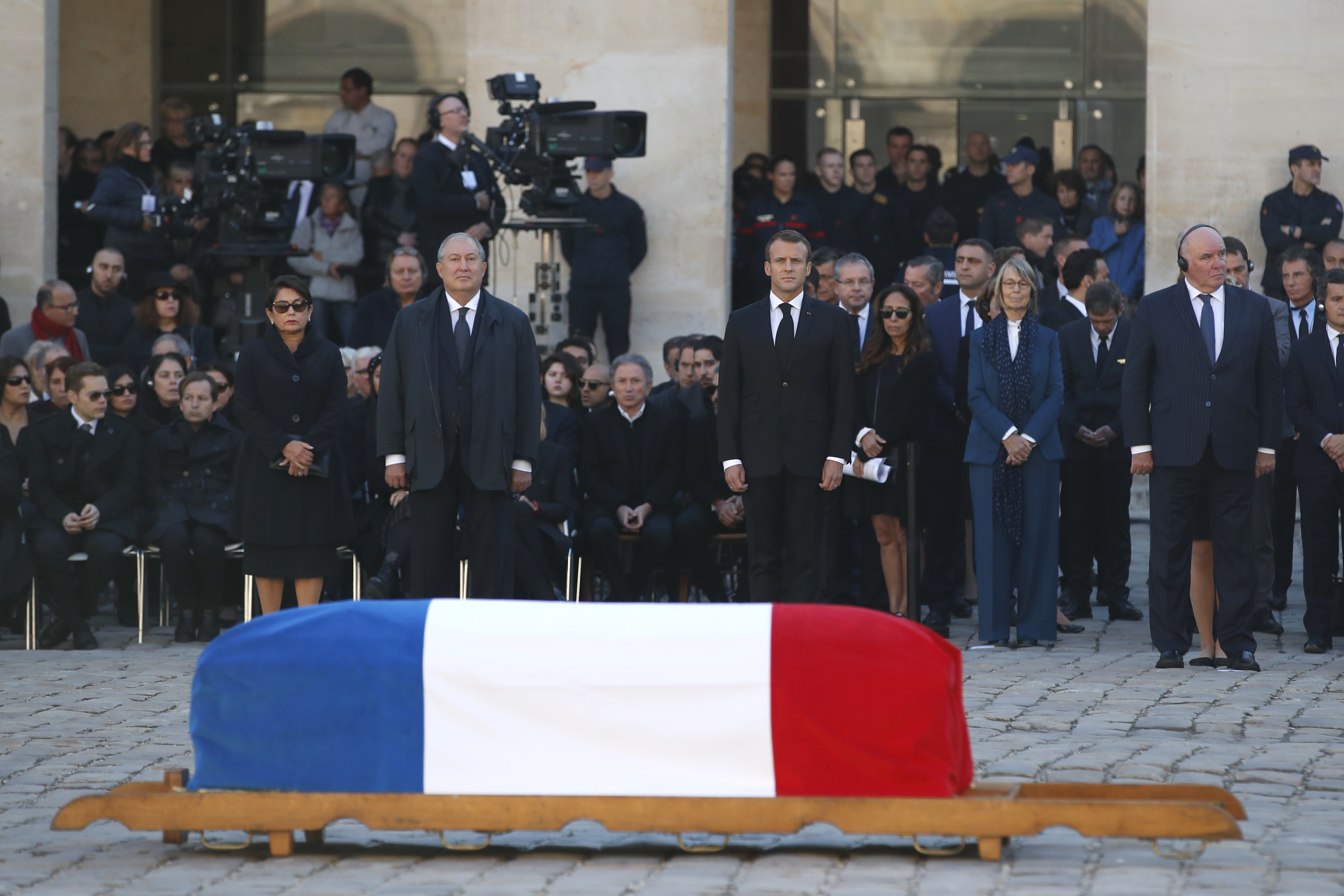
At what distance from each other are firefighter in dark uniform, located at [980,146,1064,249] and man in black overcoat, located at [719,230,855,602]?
18.3ft

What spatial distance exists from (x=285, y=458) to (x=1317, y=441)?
5.23 metres

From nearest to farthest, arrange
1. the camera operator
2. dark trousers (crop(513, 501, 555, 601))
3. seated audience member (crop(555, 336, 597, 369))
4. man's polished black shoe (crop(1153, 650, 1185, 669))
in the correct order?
man's polished black shoe (crop(1153, 650, 1185, 669)) < dark trousers (crop(513, 501, 555, 601)) < seated audience member (crop(555, 336, 597, 369)) < the camera operator

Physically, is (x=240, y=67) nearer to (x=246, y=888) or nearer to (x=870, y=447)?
(x=870, y=447)

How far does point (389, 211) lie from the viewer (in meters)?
14.7

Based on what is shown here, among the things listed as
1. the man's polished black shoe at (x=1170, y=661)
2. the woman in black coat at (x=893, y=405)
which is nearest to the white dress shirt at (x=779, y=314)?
the woman in black coat at (x=893, y=405)

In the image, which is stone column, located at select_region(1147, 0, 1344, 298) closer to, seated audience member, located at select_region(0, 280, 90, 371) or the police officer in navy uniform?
the police officer in navy uniform

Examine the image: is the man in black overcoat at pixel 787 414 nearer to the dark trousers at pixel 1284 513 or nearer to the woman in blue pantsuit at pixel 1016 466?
the woman in blue pantsuit at pixel 1016 466

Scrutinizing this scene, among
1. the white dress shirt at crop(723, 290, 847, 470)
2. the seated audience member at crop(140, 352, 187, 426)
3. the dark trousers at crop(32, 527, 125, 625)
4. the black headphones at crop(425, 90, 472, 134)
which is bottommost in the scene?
the dark trousers at crop(32, 527, 125, 625)

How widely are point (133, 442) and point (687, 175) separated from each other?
19.2 feet

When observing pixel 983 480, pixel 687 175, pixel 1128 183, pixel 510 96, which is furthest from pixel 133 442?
pixel 1128 183

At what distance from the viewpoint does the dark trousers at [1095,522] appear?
1098 cm

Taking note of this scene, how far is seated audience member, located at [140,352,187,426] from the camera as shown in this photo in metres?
11.4

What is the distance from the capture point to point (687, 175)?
601 inches

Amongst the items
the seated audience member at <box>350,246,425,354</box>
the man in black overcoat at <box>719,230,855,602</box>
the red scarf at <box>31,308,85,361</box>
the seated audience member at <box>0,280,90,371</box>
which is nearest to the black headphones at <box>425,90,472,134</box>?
the seated audience member at <box>350,246,425,354</box>
